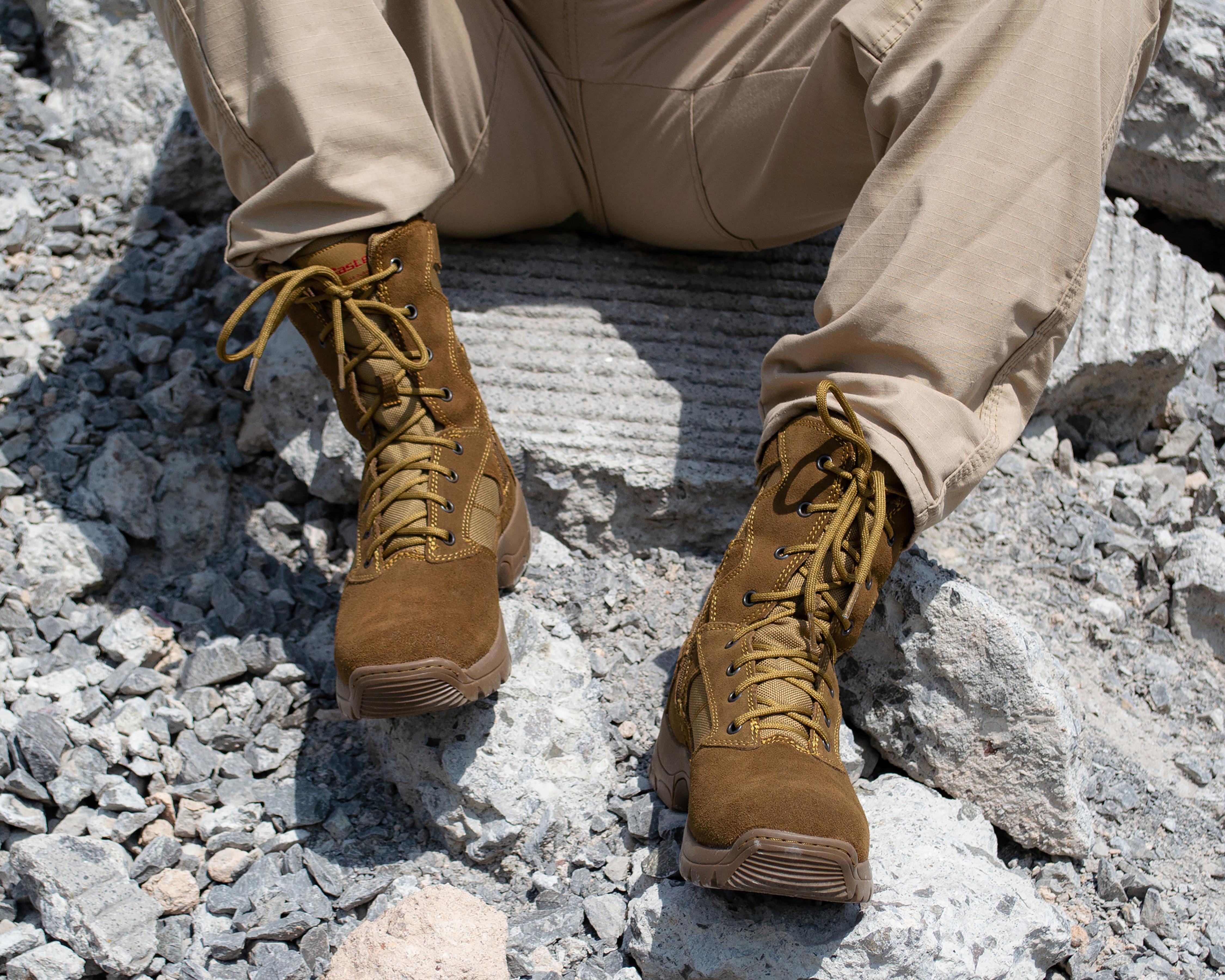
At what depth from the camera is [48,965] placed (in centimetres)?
138

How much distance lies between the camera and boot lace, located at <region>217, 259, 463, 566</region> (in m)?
1.56

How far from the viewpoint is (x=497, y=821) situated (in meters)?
1.54

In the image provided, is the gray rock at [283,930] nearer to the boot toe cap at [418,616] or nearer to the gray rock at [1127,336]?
the boot toe cap at [418,616]

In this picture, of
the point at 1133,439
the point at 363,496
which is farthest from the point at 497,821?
the point at 1133,439

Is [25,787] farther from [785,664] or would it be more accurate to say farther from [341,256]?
[785,664]

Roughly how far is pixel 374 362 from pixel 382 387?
42 mm

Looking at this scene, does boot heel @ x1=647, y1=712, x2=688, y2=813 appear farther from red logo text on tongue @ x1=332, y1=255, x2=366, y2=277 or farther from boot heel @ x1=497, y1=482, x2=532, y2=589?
red logo text on tongue @ x1=332, y1=255, x2=366, y2=277

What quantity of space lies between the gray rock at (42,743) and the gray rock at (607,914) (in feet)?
2.82

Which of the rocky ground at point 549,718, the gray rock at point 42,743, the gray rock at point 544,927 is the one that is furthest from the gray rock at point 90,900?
the gray rock at point 544,927

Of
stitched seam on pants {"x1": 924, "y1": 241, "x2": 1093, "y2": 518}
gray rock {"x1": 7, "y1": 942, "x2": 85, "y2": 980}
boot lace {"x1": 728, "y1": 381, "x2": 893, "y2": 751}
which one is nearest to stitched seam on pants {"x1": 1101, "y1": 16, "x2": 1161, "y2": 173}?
stitched seam on pants {"x1": 924, "y1": 241, "x2": 1093, "y2": 518}

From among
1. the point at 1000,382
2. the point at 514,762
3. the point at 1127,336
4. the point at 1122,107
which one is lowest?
the point at 514,762

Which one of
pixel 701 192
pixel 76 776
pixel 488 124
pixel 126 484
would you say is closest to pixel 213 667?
pixel 76 776

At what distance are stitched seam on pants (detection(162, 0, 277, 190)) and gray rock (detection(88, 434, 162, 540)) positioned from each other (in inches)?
30.3

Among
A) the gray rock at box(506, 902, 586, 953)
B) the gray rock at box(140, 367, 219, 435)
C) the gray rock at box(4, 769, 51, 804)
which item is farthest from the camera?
the gray rock at box(140, 367, 219, 435)
